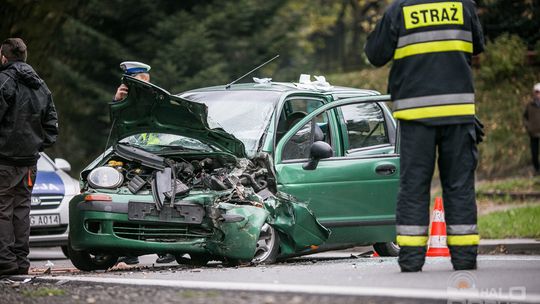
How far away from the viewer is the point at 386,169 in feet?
33.1

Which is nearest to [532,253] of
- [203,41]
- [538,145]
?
[538,145]

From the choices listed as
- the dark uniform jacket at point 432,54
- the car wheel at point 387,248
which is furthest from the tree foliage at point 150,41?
the dark uniform jacket at point 432,54

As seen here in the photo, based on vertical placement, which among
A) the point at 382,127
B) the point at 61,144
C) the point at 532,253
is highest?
the point at 382,127

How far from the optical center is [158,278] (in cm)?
756

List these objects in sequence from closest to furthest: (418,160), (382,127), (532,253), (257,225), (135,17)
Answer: (418,160) → (257,225) → (382,127) → (532,253) → (135,17)

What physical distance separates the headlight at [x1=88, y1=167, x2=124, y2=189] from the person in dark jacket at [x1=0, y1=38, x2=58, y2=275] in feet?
1.51

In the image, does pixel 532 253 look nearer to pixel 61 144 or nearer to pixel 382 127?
pixel 382 127

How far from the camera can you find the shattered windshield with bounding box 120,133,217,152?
30.6 feet

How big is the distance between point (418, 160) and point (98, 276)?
264 centimetres

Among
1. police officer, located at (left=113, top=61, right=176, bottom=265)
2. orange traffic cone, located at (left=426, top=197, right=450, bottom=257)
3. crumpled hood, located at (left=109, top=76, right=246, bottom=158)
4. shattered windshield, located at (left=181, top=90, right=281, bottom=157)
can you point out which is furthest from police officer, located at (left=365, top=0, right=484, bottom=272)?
police officer, located at (left=113, top=61, right=176, bottom=265)

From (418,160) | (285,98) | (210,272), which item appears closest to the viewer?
(418,160)

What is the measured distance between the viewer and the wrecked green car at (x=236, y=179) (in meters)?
8.79

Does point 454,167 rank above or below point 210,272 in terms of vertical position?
above

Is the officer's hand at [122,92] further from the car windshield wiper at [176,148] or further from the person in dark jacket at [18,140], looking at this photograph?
the person in dark jacket at [18,140]
